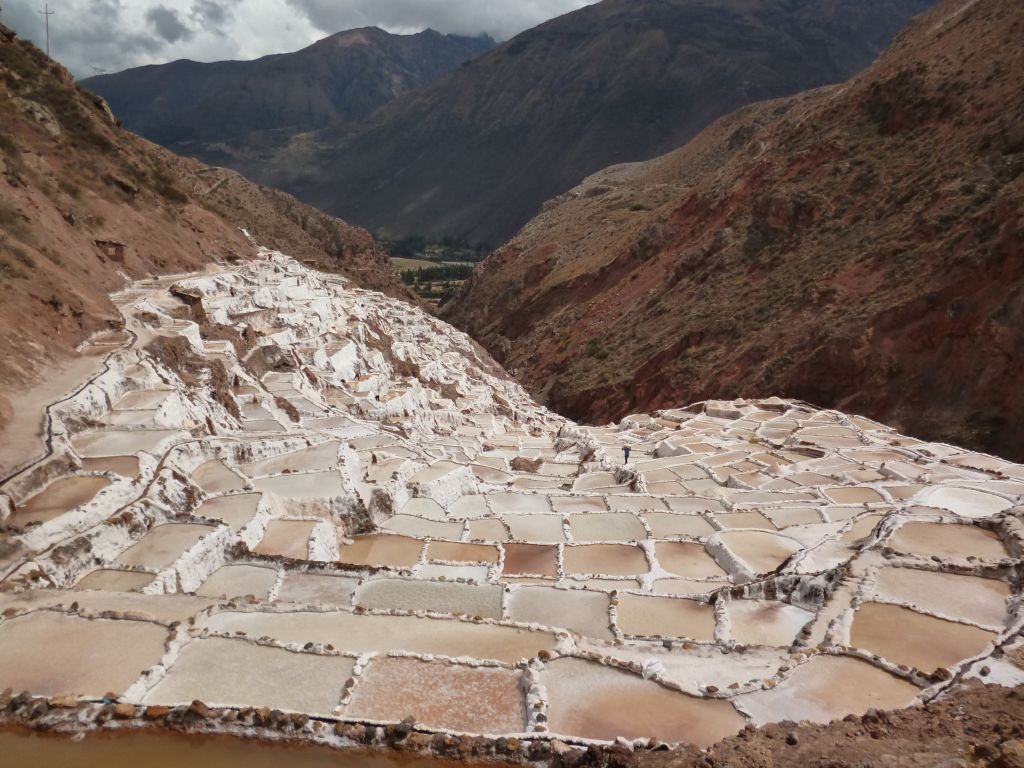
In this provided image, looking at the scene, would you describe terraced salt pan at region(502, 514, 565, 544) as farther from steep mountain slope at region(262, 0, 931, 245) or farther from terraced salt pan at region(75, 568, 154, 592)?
steep mountain slope at region(262, 0, 931, 245)

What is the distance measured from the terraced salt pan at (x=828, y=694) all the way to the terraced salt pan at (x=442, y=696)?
6.27ft

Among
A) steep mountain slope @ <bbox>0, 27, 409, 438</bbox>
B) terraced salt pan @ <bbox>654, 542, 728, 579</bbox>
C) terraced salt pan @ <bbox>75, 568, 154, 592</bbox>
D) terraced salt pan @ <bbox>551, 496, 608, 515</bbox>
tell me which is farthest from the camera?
steep mountain slope @ <bbox>0, 27, 409, 438</bbox>

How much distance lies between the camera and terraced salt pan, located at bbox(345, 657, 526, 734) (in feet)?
18.5

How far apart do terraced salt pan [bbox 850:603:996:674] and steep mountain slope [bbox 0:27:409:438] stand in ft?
35.5

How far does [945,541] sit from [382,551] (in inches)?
303

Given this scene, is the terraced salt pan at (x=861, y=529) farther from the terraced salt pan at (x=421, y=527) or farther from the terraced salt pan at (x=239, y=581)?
the terraced salt pan at (x=239, y=581)

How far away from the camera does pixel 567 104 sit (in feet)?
492

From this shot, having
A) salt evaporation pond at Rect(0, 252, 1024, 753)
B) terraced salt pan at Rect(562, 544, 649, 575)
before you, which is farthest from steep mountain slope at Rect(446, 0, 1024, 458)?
terraced salt pan at Rect(562, 544, 649, 575)

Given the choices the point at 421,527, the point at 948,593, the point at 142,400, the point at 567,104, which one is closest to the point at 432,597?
the point at 421,527

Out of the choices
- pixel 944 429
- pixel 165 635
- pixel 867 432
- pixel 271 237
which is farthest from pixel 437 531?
pixel 271 237

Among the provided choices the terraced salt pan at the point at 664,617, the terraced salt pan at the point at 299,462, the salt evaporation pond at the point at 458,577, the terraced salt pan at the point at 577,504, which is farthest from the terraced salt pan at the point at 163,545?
the terraced salt pan at the point at 577,504

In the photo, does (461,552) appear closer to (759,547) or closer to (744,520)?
(759,547)

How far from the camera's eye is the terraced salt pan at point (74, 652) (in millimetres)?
5918

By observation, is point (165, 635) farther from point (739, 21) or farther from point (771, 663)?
point (739, 21)
